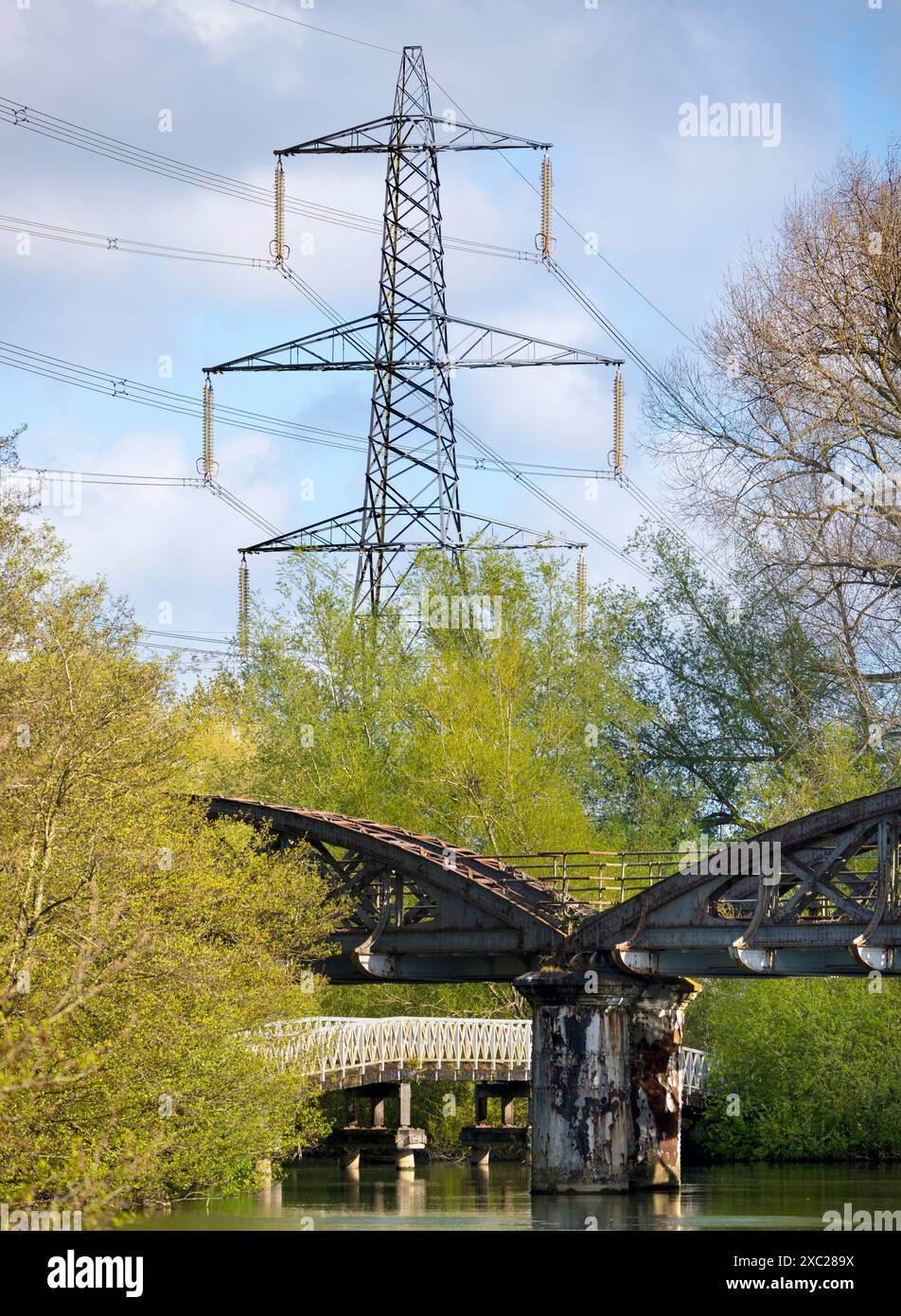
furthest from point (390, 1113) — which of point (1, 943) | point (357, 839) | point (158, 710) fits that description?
point (1, 943)

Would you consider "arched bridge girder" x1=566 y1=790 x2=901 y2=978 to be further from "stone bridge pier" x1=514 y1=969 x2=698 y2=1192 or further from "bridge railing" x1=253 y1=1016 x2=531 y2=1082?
"bridge railing" x1=253 y1=1016 x2=531 y2=1082

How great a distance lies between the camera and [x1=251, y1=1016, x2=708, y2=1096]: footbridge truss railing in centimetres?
4203

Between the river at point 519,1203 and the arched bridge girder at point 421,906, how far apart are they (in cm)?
416

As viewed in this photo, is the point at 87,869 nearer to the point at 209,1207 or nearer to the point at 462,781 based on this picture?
the point at 209,1207

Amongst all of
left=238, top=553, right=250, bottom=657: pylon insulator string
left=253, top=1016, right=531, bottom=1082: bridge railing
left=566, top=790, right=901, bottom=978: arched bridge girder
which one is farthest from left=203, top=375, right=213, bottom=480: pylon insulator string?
left=566, top=790, right=901, bottom=978: arched bridge girder

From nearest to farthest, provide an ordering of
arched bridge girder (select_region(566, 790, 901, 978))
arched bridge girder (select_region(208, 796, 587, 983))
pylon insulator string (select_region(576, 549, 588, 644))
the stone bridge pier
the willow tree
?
the willow tree, arched bridge girder (select_region(566, 790, 901, 978)), the stone bridge pier, arched bridge girder (select_region(208, 796, 587, 983)), pylon insulator string (select_region(576, 549, 588, 644))

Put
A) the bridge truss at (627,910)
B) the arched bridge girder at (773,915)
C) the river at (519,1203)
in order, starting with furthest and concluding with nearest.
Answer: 1. the bridge truss at (627,910)
2. the arched bridge girder at (773,915)
3. the river at (519,1203)

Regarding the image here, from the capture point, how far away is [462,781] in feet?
171

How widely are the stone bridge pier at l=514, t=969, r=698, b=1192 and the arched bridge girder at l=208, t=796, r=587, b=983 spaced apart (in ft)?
3.16

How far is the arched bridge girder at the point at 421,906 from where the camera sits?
36.1 m

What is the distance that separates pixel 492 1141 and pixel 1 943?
87.5ft

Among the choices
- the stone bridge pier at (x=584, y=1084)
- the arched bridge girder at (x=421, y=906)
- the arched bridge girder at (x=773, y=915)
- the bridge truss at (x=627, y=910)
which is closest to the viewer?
the arched bridge girder at (x=773, y=915)

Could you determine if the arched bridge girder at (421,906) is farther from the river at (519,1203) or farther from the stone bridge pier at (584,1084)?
the river at (519,1203)

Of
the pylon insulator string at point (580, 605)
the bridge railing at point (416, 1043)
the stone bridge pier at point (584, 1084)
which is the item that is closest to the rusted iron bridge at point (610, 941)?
the stone bridge pier at point (584, 1084)
